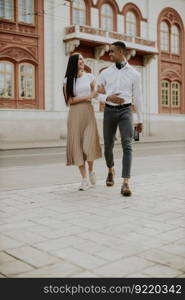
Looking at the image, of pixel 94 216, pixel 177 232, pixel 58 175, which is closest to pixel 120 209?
pixel 94 216

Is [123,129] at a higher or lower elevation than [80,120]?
lower

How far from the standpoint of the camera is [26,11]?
22.2 metres

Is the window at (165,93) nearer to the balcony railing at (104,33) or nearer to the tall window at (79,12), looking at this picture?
the balcony railing at (104,33)

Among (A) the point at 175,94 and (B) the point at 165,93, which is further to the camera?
(A) the point at 175,94

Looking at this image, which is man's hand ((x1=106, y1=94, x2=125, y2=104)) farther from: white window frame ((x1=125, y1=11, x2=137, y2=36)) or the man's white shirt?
white window frame ((x1=125, y1=11, x2=137, y2=36))

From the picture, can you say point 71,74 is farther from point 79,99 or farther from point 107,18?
point 107,18

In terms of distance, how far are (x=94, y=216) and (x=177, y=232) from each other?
90cm

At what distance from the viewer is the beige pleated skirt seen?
6.02 m

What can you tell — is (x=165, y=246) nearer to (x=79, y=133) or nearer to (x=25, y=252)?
(x=25, y=252)

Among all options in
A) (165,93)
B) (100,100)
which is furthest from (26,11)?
(100,100)

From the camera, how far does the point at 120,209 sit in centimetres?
459

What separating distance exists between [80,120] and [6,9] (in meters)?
17.2

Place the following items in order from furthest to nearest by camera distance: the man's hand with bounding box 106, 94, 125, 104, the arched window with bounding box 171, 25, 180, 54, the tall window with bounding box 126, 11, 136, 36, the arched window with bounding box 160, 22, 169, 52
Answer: the arched window with bounding box 171, 25, 180, 54
the arched window with bounding box 160, 22, 169, 52
the tall window with bounding box 126, 11, 136, 36
the man's hand with bounding box 106, 94, 125, 104

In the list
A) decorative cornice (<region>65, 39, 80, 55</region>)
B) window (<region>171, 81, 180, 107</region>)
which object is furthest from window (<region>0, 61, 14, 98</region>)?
window (<region>171, 81, 180, 107</region>)
